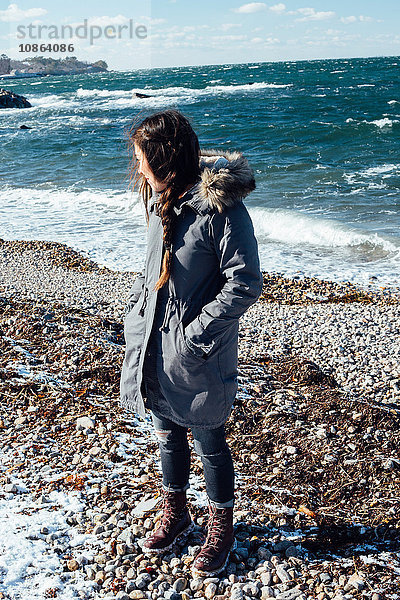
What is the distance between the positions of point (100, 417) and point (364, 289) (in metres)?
6.42

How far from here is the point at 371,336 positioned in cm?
685

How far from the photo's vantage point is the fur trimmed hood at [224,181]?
2.34 meters

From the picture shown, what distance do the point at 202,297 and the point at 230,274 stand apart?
0.69ft

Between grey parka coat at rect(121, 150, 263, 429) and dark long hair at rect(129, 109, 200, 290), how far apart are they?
41mm

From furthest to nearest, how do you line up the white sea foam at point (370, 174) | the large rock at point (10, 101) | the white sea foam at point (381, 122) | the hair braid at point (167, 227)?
the large rock at point (10, 101) → the white sea foam at point (381, 122) → the white sea foam at point (370, 174) → the hair braid at point (167, 227)

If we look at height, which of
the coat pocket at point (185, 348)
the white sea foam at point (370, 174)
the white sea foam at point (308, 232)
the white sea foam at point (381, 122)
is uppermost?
the white sea foam at point (381, 122)

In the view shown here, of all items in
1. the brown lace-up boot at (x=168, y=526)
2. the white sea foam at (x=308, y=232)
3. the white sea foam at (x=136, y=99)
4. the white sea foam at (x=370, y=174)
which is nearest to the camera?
the brown lace-up boot at (x=168, y=526)

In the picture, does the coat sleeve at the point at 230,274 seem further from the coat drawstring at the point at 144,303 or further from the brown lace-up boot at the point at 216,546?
the brown lace-up boot at the point at 216,546

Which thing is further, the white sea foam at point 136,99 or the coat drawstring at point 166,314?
the white sea foam at point 136,99

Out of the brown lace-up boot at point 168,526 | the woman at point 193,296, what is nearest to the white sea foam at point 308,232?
the brown lace-up boot at point 168,526

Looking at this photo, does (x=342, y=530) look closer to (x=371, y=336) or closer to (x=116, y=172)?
(x=371, y=336)

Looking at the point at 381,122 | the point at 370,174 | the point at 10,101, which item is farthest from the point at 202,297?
the point at 10,101

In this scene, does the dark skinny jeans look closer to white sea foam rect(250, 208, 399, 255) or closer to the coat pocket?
the coat pocket

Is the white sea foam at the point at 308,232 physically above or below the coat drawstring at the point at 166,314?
below
